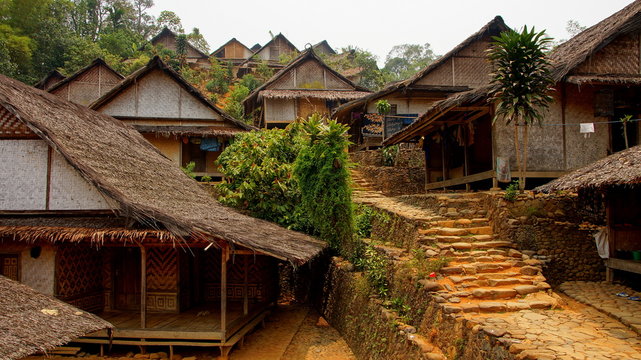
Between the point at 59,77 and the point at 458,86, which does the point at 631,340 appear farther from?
the point at 59,77

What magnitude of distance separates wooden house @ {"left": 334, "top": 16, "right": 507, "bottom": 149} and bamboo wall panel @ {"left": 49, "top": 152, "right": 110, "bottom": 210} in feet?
44.0

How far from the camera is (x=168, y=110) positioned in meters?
17.8

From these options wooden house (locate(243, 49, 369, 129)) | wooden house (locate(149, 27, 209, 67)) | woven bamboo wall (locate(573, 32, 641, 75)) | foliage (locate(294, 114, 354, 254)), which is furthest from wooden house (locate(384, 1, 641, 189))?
wooden house (locate(149, 27, 209, 67))

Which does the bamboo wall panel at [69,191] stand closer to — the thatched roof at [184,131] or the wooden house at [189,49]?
the thatched roof at [184,131]

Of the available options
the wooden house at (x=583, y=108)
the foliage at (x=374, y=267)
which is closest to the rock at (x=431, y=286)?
the foliage at (x=374, y=267)

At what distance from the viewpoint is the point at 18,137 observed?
9562mm

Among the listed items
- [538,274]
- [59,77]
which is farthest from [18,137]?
[59,77]

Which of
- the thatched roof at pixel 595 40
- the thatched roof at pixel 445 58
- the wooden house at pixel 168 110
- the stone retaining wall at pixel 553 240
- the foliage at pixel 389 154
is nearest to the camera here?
the stone retaining wall at pixel 553 240

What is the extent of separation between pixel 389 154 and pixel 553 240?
10568mm

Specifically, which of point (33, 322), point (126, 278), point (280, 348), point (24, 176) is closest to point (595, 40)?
point (280, 348)

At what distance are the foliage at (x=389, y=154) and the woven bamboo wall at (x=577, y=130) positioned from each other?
821cm

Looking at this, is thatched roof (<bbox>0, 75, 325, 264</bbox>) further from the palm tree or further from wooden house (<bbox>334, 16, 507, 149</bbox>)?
wooden house (<bbox>334, 16, 507, 149</bbox>)

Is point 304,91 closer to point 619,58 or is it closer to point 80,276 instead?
point 619,58

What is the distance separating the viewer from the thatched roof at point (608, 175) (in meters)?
7.53
